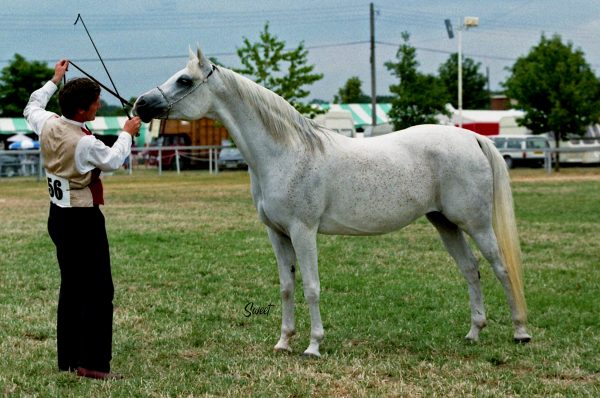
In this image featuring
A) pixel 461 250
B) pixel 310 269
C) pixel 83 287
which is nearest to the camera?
pixel 83 287

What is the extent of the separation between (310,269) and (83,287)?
1585 mm

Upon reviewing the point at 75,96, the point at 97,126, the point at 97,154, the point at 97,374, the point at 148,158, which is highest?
the point at 97,126

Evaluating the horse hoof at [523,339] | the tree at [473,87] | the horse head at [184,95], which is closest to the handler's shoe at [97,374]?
the horse head at [184,95]

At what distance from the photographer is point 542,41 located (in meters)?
42.8

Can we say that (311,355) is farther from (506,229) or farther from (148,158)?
(148,158)

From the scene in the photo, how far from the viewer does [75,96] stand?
16.9 feet

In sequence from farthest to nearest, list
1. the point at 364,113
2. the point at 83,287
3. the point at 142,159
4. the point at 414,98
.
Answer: the point at 364,113
the point at 142,159
the point at 414,98
the point at 83,287

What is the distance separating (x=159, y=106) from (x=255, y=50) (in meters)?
28.1

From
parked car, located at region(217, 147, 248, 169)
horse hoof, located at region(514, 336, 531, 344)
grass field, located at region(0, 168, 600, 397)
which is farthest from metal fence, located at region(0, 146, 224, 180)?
horse hoof, located at region(514, 336, 531, 344)

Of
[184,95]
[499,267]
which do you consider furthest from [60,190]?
[499,267]

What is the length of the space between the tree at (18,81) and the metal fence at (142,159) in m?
14.7

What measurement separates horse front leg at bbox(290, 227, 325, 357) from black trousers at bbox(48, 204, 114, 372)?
134 centimetres

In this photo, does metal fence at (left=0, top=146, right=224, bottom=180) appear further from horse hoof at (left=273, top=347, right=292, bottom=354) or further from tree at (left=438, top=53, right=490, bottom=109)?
tree at (left=438, top=53, right=490, bottom=109)

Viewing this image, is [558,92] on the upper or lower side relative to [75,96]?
upper
